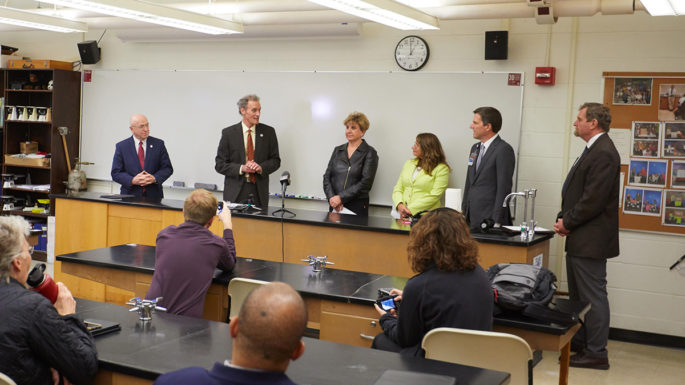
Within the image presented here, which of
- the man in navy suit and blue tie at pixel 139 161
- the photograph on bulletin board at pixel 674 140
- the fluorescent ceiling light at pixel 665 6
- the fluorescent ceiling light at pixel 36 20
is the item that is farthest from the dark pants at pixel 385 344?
the fluorescent ceiling light at pixel 36 20

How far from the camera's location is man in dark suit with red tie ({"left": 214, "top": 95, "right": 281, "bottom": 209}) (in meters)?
6.90

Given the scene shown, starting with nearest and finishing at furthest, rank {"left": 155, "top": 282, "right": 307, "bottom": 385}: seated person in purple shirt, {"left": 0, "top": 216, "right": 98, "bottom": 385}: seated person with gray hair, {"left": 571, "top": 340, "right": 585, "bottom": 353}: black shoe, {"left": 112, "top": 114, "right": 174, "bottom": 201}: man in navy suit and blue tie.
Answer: {"left": 155, "top": 282, "right": 307, "bottom": 385}: seated person in purple shirt → {"left": 0, "top": 216, "right": 98, "bottom": 385}: seated person with gray hair → {"left": 571, "top": 340, "right": 585, "bottom": 353}: black shoe → {"left": 112, "top": 114, "right": 174, "bottom": 201}: man in navy suit and blue tie

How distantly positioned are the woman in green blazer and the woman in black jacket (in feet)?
1.32

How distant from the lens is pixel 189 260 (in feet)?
12.3

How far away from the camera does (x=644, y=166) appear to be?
6.06 meters

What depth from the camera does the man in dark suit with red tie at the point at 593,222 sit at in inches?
200

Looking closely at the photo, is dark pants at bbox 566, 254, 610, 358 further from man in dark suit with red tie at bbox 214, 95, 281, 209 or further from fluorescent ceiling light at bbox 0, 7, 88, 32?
fluorescent ceiling light at bbox 0, 7, 88, 32

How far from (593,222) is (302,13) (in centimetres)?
335

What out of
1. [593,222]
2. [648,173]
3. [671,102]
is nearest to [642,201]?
[648,173]

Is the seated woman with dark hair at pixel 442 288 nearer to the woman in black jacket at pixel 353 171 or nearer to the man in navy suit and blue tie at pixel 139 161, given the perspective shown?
the woman in black jacket at pixel 353 171

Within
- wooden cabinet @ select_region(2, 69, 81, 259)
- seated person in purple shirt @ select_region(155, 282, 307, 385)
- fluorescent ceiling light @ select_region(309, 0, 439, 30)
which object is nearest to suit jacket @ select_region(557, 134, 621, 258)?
fluorescent ceiling light @ select_region(309, 0, 439, 30)

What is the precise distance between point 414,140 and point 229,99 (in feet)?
7.13

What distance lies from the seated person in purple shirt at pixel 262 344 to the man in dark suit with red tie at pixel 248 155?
518 cm

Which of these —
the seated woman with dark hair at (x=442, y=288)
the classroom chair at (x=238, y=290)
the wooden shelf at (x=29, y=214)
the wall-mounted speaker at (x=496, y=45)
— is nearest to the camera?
the seated woman with dark hair at (x=442, y=288)
